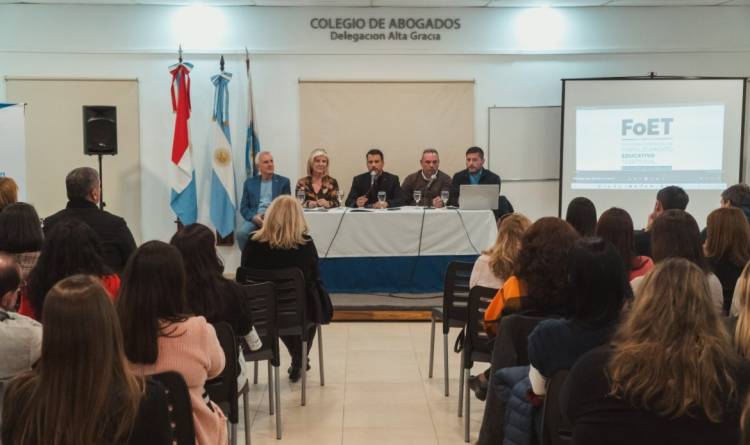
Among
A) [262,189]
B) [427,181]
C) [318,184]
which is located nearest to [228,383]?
[318,184]

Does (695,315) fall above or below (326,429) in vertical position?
above

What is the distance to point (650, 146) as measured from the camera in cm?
841

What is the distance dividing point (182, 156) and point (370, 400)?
451 cm

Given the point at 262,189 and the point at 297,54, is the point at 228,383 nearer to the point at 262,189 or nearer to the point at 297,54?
the point at 262,189

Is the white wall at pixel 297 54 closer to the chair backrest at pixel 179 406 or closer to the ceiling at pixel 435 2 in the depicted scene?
the ceiling at pixel 435 2

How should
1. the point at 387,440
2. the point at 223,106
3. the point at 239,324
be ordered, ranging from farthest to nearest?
the point at 223,106 → the point at 387,440 → the point at 239,324

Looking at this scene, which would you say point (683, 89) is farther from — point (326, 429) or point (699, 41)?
point (326, 429)

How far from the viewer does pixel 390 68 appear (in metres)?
8.64

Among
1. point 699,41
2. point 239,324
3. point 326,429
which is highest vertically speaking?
point 699,41

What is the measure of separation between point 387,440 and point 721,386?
7.79 feet

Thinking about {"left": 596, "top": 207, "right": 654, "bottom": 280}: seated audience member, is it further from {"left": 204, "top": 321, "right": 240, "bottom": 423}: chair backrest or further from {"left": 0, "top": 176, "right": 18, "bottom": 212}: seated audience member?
{"left": 0, "top": 176, "right": 18, "bottom": 212}: seated audience member

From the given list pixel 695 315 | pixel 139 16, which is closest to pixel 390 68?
pixel 139 16

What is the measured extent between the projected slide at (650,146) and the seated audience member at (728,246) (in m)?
4.87

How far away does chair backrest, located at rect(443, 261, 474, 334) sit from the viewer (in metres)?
4.46
